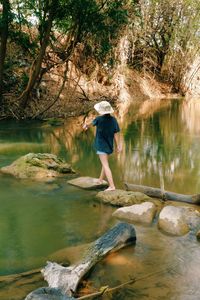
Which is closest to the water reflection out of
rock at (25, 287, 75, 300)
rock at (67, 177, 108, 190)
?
rock at (67, 177, 108, 190)

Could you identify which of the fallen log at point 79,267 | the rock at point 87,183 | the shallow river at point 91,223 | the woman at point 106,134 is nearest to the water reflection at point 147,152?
the shallow river at point 91,223

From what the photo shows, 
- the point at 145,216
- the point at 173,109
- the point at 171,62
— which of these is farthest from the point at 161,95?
the point at 145,216

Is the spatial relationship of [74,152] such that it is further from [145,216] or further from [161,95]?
[161,95]

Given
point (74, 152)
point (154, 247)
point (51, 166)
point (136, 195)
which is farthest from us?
point (74, 152)

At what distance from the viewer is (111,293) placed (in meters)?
4.89

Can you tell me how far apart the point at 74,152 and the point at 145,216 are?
5.75 m

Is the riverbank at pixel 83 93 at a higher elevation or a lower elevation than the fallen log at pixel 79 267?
higher

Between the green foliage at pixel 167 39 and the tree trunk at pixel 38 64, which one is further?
the green foliage at pixel 167 39

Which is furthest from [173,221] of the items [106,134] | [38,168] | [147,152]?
[147,152]

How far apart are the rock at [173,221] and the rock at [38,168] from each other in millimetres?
3459

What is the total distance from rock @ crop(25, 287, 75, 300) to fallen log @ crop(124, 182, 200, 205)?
4016 mm

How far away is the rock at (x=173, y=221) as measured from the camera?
6.70 meters

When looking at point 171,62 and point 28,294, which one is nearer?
point 28,294

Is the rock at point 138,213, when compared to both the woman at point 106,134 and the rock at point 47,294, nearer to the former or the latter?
the woman at point 106,134
